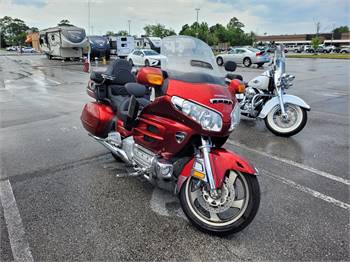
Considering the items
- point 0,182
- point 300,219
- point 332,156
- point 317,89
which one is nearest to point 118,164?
point 0,182

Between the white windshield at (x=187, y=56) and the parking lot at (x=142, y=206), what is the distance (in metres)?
1.39

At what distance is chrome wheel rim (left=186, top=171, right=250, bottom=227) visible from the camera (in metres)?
2.36

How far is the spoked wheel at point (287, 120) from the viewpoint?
5.08 meters

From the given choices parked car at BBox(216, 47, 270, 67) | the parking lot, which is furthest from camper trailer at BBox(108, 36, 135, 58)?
the parking lot

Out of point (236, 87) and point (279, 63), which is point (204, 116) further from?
point (279, 63)

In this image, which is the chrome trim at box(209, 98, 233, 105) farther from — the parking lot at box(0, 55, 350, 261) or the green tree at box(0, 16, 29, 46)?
the green tree at box(0, 16, 29, 46)

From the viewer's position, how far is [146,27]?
237 feet

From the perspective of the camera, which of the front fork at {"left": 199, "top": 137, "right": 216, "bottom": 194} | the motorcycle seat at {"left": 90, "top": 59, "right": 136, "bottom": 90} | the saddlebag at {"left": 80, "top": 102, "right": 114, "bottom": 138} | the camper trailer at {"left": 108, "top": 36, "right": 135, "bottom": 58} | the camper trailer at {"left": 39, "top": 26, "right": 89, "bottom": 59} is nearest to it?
the front fork at {"left": 199, "top": 137, "right": 216, "bottom": 194}

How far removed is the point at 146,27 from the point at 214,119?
247 feet

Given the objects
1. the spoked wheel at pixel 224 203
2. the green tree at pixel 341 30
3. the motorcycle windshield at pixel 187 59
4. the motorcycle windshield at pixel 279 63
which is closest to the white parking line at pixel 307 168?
the motorcycle windshield at pixel 279 63

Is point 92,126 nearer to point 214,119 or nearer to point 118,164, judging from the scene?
point 118,164

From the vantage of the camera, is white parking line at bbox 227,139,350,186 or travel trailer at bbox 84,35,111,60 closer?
white parking line at bbox 227,139,350,186

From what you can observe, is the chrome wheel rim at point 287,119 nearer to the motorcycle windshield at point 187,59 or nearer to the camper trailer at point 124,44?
the motorcycle windshield at point 187,59

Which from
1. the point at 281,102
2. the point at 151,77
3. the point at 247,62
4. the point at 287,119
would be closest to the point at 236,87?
the point at 151,77
